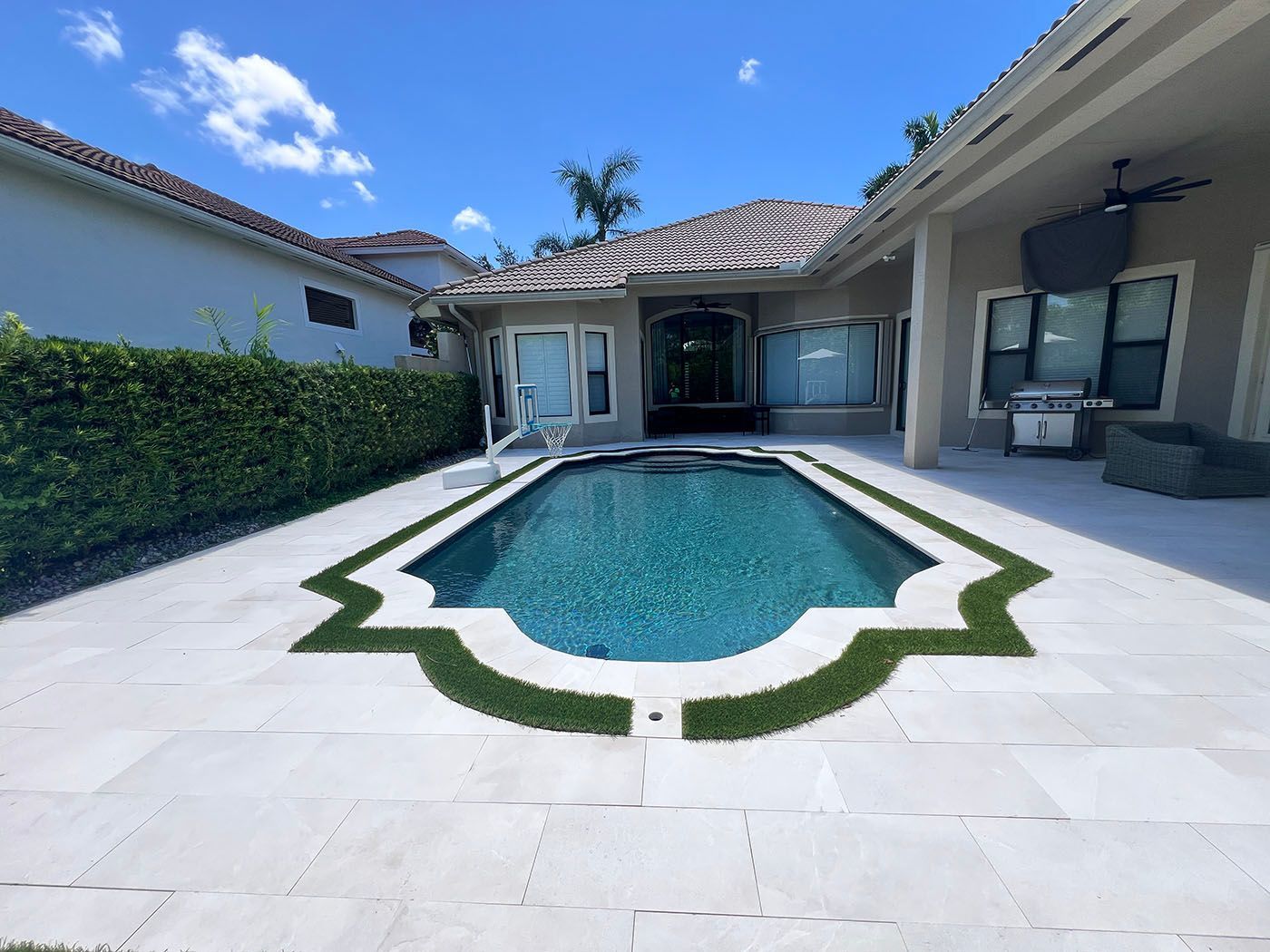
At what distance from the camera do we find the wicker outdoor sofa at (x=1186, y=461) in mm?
5672

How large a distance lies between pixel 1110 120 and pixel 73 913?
30.8 feet

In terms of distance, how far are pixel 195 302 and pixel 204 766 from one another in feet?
32.3

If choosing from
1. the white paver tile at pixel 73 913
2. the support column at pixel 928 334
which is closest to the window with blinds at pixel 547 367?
the support column at pixel 928 334

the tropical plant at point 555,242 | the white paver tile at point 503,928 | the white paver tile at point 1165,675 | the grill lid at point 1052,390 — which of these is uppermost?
the tropical plant at point 555,242

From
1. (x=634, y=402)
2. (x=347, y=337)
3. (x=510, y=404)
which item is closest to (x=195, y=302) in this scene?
(x=347, y=337)

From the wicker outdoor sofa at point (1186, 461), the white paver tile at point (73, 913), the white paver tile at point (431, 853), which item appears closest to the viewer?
the white paver tile at point (73, 913)

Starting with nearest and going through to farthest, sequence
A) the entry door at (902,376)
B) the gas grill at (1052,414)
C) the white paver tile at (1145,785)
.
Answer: the white paver tile at (1145,785), the gas grill at (1052,414), the entry door at (902,376)

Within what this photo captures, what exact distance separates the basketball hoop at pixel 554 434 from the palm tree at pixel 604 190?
12.5 metres

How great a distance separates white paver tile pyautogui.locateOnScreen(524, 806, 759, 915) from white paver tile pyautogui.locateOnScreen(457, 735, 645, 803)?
0.26 feet

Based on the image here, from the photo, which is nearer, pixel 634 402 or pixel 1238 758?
pixel 1238 758

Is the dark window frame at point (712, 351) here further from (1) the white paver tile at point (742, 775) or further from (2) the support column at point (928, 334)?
(1) the white paver tile at point (742, 775)

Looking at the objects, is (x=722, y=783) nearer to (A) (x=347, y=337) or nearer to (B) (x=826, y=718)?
(B) (x=826, y=718)

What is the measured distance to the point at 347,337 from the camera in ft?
41.3

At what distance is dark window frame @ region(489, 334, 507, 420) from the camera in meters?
11.8
